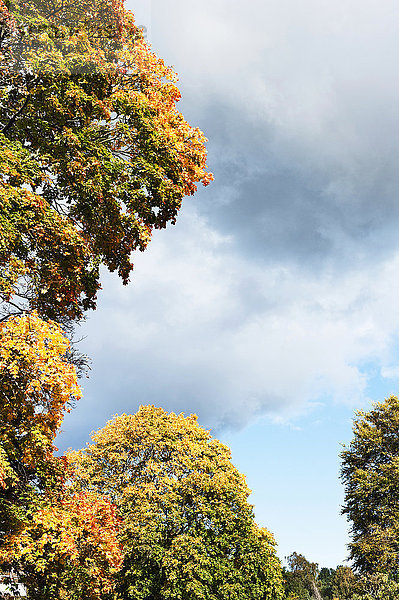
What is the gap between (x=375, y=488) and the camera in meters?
30.2

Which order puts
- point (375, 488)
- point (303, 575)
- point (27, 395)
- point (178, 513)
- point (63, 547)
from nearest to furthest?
point (27, 395) < point (63, 547) < point (178, 513) < point (375, 488) < point (303, 575)

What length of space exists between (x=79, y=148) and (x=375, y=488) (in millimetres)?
30560

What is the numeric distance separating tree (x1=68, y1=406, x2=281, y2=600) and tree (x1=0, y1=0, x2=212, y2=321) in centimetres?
1702

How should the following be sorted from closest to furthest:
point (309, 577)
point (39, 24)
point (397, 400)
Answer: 1. point (39, 24)
2. point (397, 400)
3. point (309, 577)

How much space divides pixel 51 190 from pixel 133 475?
820 inches

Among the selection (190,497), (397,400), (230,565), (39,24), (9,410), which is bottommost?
(230,565)

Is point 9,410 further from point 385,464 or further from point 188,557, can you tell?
point 385,464

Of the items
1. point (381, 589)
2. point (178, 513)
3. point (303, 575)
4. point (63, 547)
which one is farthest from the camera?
point (303, 575)

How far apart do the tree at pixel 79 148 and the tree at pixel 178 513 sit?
55.8ft

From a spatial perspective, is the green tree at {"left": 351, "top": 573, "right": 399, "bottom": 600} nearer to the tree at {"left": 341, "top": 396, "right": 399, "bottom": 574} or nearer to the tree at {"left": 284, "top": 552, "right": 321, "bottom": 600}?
the tree at {"left": 341, "top": 396, "right": 399, "bottom": 574}

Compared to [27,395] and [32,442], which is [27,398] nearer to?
[27,395]

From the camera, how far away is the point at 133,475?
2570cm

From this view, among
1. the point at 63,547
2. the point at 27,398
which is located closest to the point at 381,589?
the point at 63,547

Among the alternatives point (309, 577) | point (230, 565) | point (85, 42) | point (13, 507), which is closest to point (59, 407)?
point (13, 507)
